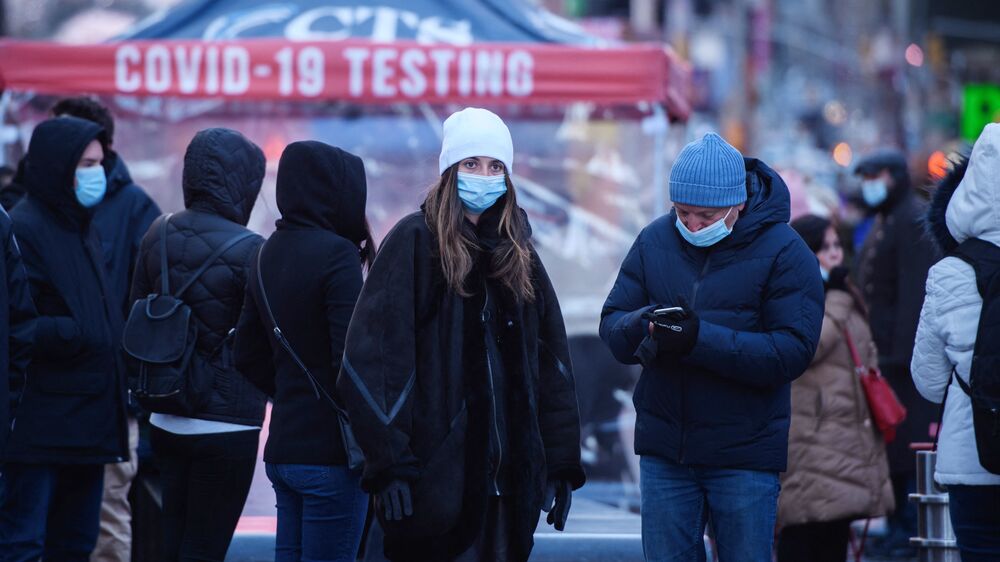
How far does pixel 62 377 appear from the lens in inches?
226

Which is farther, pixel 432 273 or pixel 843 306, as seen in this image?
pixel 843 306

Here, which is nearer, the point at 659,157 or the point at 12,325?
the point at 12,325

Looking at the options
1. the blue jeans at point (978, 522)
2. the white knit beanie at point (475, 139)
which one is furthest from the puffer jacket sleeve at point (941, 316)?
the white knit beanie at point (475, 139)

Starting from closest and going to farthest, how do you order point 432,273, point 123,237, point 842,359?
point 432,273 → point 842,359 → point 123,237

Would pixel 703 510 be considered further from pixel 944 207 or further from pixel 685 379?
pixel 944 207

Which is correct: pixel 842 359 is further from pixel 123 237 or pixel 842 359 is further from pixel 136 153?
pixel 136 153

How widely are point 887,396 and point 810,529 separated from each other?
67cm

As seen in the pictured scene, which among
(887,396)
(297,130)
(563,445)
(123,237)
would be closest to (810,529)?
(887,396)

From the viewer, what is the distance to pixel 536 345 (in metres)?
4.62

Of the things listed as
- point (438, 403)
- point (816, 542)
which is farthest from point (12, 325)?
point (816, 542)

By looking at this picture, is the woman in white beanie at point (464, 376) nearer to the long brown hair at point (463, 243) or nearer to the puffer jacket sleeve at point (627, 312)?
the long brown hair at point (463, 243)

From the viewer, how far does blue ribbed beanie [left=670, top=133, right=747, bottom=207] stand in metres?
4.73

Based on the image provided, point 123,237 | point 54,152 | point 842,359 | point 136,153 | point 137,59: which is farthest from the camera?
point 136,153

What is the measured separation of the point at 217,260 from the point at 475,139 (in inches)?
48.5
